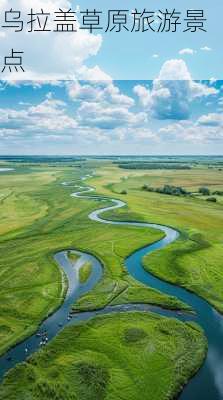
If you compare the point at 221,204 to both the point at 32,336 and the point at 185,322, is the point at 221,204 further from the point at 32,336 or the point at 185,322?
the point at 32,336

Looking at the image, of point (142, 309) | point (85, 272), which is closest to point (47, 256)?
point (85, 272)

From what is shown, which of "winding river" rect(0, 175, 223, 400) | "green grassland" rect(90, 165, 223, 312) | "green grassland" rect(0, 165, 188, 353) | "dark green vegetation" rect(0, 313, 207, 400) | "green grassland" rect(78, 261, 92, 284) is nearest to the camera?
"dark green vegetation" rect(0, 313, 207, 400)

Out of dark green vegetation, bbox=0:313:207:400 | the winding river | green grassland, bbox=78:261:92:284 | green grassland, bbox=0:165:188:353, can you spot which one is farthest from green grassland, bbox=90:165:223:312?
dark green vegetation, bbox=0:313:207:400

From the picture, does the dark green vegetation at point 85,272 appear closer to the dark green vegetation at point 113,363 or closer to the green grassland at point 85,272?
the green grassland at point 85,272

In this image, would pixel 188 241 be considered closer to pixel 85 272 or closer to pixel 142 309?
pixel 85 272

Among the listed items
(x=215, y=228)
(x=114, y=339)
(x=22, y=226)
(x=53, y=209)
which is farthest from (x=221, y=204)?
(x=114, y=339)

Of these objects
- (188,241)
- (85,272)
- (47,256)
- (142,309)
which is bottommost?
(142,309)

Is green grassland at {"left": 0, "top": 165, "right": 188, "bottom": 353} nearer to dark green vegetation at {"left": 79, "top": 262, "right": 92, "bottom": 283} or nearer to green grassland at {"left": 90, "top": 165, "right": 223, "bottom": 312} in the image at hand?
dark green vegetation at {"left": 79, "top": 262, "right": 92, "bottom": 283}
